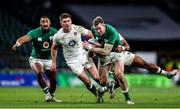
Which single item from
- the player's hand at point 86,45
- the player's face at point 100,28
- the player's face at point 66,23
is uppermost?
the player's face at point 66,23

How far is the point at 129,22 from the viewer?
176ft

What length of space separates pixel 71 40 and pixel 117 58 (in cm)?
146

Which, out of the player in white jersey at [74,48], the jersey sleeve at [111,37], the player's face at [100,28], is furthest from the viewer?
the player in white jersey at [74,48]

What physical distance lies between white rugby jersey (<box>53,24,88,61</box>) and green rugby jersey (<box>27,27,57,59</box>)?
45.5 inches

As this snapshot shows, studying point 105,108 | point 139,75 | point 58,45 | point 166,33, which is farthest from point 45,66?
point 166,33

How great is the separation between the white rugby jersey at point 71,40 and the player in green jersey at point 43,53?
113 centimetres

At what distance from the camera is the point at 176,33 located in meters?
52.8

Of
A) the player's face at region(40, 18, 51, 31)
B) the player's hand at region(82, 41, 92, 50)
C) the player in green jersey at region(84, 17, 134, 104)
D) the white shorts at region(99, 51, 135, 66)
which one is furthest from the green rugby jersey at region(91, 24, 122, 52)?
the player's face at region(40, 18, 51, 31)

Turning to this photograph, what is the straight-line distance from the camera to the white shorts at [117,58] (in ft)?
77.2

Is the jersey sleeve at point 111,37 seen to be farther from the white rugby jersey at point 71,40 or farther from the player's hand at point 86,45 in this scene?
the white rugby jersey at point 71,40

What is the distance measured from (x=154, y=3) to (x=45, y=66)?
3155 centimetres

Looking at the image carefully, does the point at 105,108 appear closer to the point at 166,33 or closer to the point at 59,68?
the point at 59,68

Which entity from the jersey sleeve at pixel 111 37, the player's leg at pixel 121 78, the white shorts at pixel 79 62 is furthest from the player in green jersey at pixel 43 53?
Answer: the player's leg at pixel 121 78

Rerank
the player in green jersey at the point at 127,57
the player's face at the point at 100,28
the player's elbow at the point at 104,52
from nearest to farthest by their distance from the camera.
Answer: the player's face at the point at 100,28, the player's elbow at the point at 104,52, the player in green jersey at the point at 127,57
